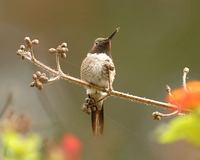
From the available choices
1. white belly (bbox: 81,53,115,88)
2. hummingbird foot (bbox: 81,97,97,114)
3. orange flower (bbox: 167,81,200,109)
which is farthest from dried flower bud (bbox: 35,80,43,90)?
white belly (bbox: 81,53,115,88)

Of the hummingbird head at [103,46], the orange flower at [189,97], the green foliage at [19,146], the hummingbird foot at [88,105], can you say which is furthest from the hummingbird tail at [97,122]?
the orange flower at [189,97]

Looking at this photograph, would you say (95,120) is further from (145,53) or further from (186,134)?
(145,53)

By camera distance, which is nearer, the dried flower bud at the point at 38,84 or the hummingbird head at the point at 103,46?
the dried flower bud at the point at 38,84

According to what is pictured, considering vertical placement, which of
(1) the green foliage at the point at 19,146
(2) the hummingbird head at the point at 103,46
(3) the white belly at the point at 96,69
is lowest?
(1) the green foliage at the point at 19,146

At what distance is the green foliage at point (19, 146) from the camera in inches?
171

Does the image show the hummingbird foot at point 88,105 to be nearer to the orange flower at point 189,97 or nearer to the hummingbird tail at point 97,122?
the hummingbird tail at point 97,122

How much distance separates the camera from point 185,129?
245cm

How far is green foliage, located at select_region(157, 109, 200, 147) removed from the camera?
2447 mm

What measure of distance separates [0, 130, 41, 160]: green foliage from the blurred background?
8.25 metres

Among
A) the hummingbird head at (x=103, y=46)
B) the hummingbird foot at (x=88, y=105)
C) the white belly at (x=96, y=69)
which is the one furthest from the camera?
the hummingbird head at (x=103, y=46)

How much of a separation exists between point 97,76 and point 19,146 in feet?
2.48

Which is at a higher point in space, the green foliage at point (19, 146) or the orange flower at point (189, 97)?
the green foliage at point (19, 146)

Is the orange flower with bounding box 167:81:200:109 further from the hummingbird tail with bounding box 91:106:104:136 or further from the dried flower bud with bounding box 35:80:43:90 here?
the hummingbird tail with bounding box 91:106:104:136

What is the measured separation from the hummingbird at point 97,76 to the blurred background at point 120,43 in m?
7.48
